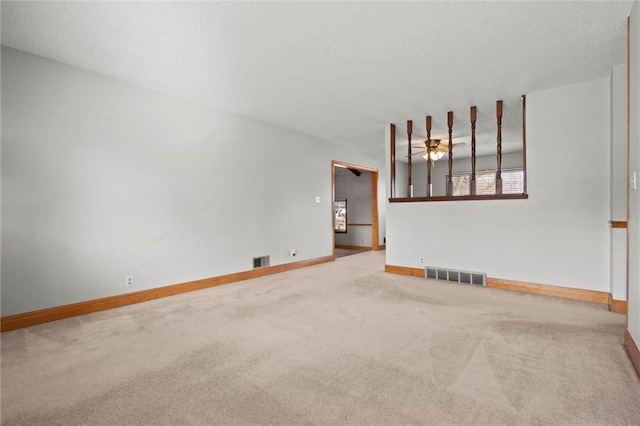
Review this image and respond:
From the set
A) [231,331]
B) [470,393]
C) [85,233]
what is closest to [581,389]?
[470,393]

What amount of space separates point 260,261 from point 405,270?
8.36 feet

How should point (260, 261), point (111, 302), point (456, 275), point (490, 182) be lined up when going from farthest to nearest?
point (490, 182)
point (260, 261)
point (456, 275)
point (111, 302)

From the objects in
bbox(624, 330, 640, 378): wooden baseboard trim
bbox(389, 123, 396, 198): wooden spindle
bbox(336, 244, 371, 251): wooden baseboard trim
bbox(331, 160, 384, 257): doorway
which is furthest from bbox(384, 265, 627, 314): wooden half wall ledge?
bbox(336, 244, 371, 251): wooden baseboard trim

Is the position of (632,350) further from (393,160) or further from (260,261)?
(260,261)

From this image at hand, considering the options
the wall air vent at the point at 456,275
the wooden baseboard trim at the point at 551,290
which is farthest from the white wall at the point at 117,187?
the wooden baseboard trim at the point at 551,290

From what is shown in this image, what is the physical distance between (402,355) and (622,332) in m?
2.09

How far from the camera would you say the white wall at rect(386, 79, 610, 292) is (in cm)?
365

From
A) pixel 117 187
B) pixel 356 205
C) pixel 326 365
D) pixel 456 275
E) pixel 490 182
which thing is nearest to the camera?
pixel 326 365

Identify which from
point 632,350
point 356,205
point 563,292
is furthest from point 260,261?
point 356,205

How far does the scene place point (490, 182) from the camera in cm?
839

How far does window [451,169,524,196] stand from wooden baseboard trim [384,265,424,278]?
384 centimetres

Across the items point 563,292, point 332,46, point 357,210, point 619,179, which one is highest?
point 332,46

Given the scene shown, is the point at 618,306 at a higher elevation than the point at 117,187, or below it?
below

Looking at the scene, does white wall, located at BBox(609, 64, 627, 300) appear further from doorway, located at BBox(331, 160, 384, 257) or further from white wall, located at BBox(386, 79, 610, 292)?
doorway, located at BBox(331, 160, 384, 257)
